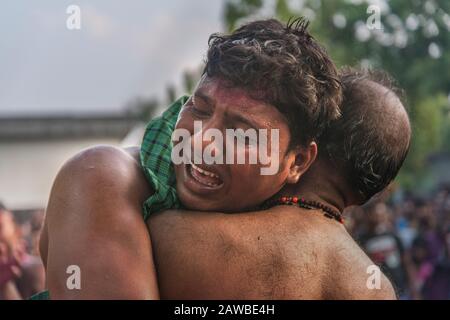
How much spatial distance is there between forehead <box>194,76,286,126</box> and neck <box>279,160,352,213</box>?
0.67ft

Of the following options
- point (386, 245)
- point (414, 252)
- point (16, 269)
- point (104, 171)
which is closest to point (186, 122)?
point (104, 171)

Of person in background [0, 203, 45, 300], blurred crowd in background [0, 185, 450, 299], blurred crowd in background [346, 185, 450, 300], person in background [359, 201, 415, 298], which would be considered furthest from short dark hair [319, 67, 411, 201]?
person in background [359, 201, 415, 298]

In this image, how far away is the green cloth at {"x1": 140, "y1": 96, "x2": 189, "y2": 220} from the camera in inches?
60.8

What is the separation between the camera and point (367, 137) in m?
1.62

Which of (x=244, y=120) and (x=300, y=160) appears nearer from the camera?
(x=244, y=120)

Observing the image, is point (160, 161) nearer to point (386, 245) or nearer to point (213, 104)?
point (213, 104)

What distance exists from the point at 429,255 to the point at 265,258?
7541 millimetres

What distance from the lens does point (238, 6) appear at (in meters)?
16.5

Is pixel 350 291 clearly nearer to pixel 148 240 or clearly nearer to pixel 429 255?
pixel 148 240

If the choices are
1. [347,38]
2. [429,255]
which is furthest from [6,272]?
[347,38]

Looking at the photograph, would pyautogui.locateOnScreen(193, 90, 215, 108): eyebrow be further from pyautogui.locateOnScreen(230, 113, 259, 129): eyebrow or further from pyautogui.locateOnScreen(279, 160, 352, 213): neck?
pyautogui.locateOnScreen(279, 160, 352, 213): neck

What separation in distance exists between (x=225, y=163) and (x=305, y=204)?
227mm

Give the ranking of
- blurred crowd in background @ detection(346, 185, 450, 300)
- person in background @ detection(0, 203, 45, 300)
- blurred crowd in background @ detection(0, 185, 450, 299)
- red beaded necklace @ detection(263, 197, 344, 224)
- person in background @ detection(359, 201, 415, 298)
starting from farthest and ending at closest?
person in background @ detection(359, 201, 415, 298)
blurred crowd in background @ detection(346, 185, 450, 300)
blurred crowd in background @ detection(0, 185, 450, 299)
person in background @ detection(0, 203, 45, 300)
red beaded necklace @ detection(263, 197, 344, 224)

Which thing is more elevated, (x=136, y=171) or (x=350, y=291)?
(x=136, y=171)
